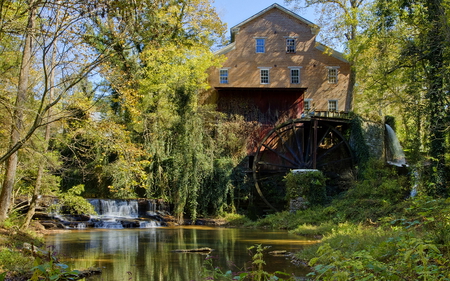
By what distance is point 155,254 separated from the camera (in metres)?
10.4

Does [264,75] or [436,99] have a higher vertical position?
[264,75]

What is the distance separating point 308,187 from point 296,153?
23.7 feet

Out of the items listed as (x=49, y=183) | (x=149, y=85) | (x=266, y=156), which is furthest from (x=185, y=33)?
(x=49, y=183)

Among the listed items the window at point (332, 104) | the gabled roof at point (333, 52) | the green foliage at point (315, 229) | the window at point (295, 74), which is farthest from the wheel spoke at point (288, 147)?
the green foliage at point (315, 229)

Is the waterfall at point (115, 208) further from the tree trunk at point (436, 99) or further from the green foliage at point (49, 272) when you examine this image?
the green foliage at point (49, 272)

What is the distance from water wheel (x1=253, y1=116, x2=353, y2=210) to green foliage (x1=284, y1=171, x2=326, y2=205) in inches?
132

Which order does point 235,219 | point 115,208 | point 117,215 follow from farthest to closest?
point 235,219, point 115,208, point 117,215

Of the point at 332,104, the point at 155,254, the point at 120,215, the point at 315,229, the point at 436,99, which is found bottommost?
the point at 120,215

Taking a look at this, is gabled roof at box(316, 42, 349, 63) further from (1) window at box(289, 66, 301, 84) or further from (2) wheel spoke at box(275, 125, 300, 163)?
(2) wheel spoke at box(275, 125, 300, 163)

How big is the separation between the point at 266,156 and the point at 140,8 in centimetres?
2173

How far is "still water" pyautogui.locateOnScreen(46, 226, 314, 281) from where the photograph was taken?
7.95 metres

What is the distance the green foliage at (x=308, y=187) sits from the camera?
19.5m

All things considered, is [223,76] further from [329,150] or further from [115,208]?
[115,208]

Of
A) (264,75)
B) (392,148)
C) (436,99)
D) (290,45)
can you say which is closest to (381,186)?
(436,99)
